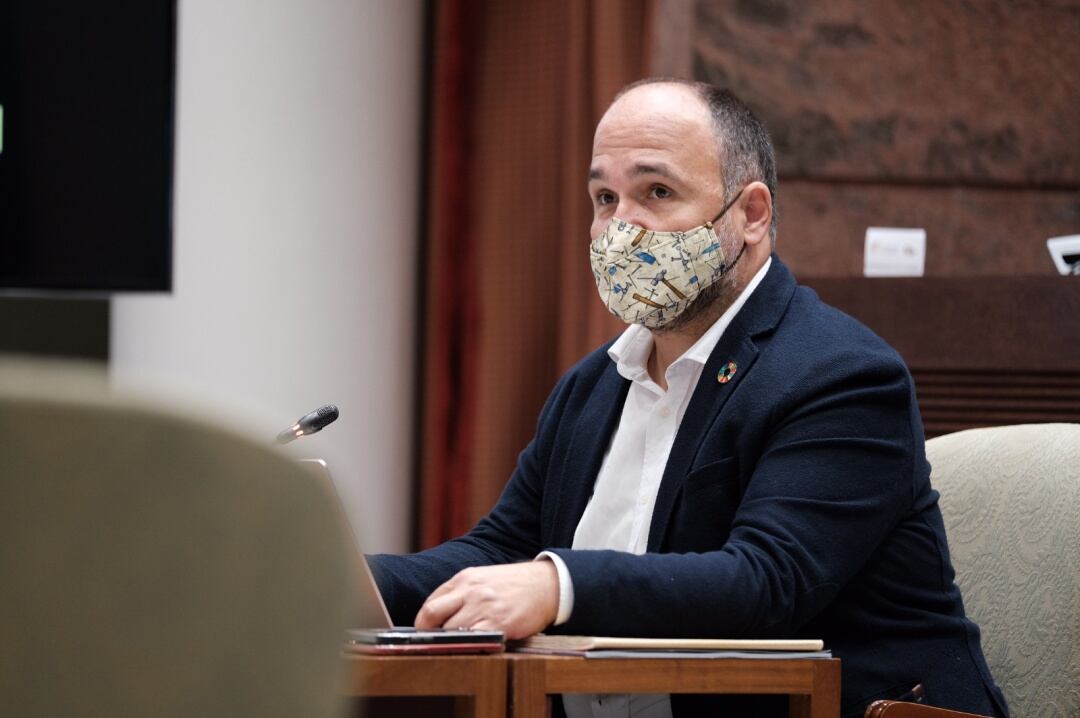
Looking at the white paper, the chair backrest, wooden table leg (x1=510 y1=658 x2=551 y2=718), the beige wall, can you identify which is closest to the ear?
the chair backrest

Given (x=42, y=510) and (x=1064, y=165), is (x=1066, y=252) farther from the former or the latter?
(x=42, y=510)

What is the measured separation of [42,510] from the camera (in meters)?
0.54

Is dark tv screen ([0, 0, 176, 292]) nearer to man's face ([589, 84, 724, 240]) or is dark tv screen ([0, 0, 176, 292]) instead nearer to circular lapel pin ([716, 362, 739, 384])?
man's face ([589, 84, 724, 240])

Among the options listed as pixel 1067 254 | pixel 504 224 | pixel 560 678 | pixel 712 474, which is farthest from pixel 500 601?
pixel 504 224

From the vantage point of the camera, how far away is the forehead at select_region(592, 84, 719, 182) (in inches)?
78.4

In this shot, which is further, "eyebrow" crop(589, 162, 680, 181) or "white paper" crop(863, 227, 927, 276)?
"white paper" crop(863, 227, 927, 276)

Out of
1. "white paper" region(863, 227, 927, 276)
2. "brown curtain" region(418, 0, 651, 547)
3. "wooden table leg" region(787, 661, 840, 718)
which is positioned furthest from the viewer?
"brown curtain" region(418, 0, 651, 547)

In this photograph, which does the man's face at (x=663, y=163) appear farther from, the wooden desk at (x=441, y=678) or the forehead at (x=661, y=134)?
the wooden desk at (x=441, y=678)

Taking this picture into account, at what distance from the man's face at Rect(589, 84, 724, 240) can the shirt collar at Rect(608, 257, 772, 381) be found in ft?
0.43

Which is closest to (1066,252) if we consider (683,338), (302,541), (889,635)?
(683,338)

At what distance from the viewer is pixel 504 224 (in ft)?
11.7

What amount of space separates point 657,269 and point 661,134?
0.63ft

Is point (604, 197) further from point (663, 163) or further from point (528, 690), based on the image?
point (528, 690)

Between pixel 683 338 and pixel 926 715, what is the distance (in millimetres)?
662
